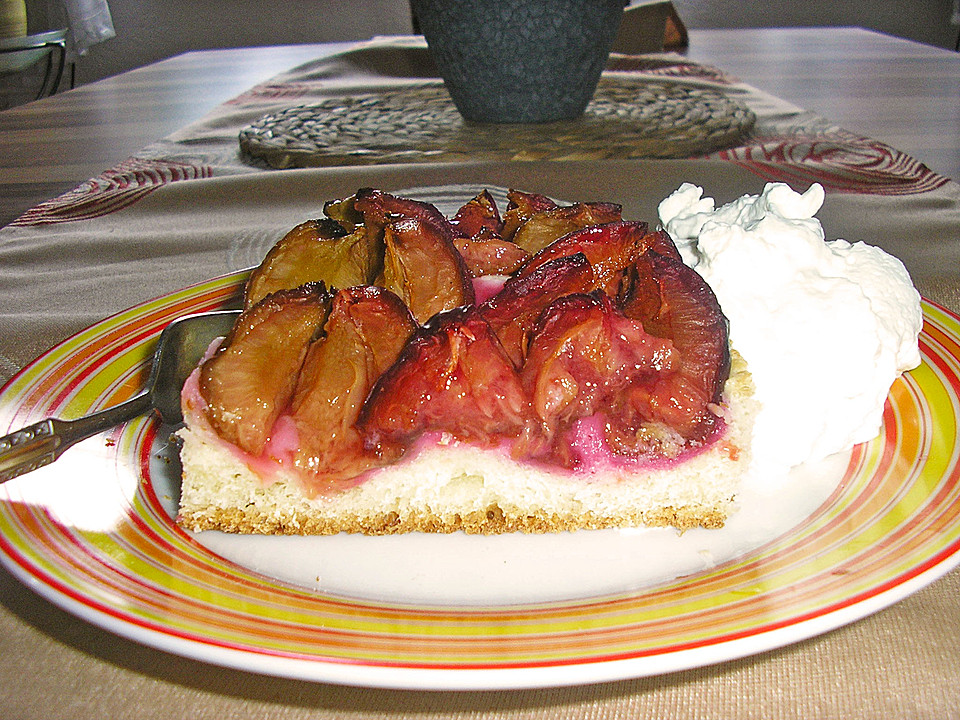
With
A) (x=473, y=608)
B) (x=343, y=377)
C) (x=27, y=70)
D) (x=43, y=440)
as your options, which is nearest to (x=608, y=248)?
(x=343, y=377)

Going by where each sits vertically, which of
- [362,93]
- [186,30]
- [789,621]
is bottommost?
[186,30]

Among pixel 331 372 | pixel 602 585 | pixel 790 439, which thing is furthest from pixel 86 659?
pixel 790 439

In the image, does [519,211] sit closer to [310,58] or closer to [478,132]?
[478,132]

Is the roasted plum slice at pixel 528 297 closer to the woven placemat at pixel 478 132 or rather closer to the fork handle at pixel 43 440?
the fork handle at pixel 43 440

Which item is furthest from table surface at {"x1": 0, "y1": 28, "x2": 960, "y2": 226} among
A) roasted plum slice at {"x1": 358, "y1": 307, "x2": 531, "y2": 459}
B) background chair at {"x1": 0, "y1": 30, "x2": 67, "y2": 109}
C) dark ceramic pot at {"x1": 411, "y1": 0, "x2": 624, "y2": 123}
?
roasted plum slice at {"x1": 358, "y1": 307, "x2": 531, "y2": 459}

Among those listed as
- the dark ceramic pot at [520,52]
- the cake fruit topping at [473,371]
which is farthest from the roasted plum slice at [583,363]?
the dark ceramic pot at [520,52]

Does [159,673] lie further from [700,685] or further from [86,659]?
[700,685]

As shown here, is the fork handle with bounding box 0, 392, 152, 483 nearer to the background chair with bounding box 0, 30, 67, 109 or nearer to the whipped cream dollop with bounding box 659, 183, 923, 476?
the whipped cream dollop with bounding box 659, 183, 923, 476
